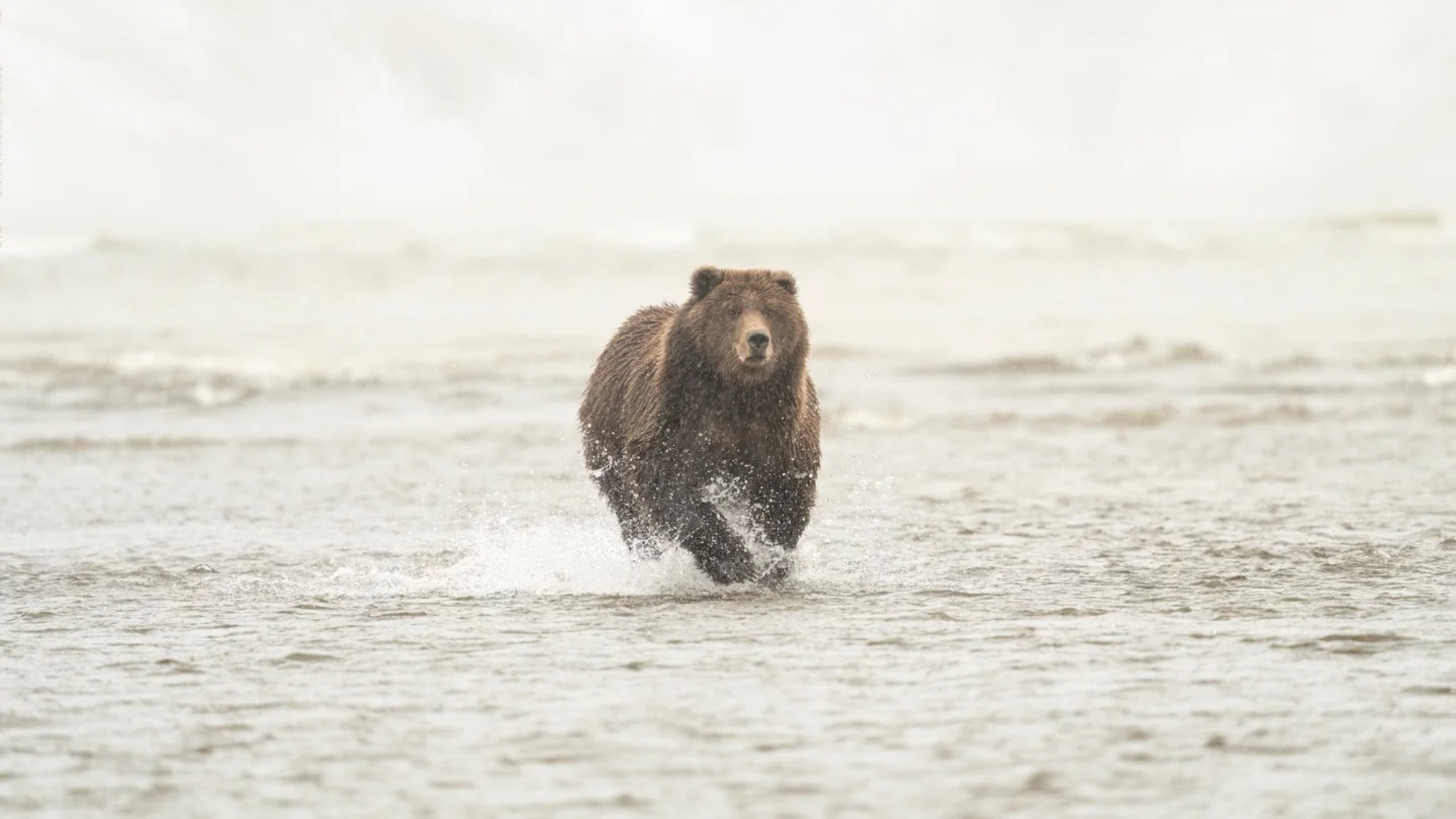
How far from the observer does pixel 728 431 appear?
26.8 feet

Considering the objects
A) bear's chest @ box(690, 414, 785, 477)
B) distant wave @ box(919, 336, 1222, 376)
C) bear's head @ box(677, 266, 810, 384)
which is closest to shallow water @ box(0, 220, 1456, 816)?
bear's chest @ box(690, 414, 785, 477)

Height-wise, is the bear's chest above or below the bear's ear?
below

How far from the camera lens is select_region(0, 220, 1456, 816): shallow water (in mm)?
4719

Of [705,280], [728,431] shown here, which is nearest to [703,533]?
[728,431]

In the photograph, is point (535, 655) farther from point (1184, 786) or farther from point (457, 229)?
point (457, 229)

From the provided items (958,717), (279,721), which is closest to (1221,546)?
(958,717)

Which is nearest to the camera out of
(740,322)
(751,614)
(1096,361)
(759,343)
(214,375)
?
(751,614)

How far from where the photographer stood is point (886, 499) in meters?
11.7

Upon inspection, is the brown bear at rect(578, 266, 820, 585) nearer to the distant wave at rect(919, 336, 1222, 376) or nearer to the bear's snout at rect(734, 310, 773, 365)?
the bear's snout at rect(734, 310, 773, 365)

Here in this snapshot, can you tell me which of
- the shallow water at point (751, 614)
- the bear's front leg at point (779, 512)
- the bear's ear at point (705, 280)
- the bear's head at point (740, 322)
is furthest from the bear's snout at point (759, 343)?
the shallow water at point (751, 614)

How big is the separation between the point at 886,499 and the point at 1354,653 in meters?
5.74

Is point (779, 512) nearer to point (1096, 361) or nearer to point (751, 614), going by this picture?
point (751, 614)

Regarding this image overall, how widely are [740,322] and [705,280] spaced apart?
12.7 inches

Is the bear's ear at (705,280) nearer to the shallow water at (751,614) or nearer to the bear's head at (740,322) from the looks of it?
the bear's head at (740,322)
